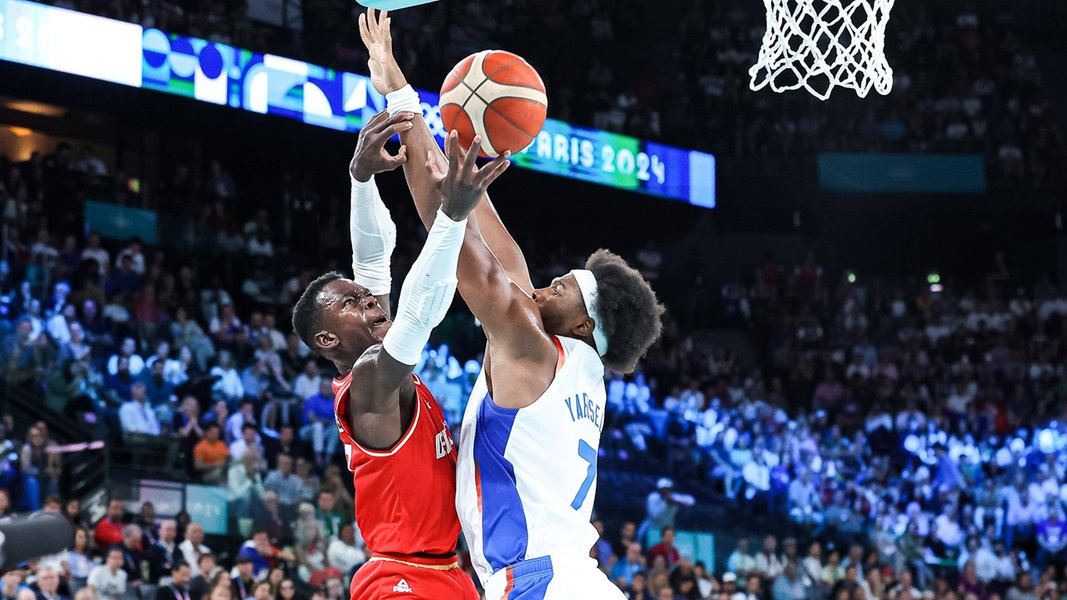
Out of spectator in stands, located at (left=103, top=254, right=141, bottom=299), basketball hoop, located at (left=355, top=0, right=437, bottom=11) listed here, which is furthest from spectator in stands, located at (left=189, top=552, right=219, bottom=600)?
basketball hoop, located at (left=355, top=0, right=437, bottom=11)

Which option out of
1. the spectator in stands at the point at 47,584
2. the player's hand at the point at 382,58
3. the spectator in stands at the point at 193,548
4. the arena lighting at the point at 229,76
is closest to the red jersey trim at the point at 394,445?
the player's hand at the point at 382,58

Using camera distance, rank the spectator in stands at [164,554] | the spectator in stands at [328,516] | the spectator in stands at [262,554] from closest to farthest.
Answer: the spectator in stands at [164,554]
the spectator in stands at [262,554]
the spectator in stands at [328,516]

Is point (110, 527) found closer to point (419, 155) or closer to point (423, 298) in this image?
point (419, 155)

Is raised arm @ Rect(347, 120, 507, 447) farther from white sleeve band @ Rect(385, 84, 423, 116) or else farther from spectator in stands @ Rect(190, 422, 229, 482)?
spectator in stands @ Rect(190, 422, 229, 482)

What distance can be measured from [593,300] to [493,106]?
76cm

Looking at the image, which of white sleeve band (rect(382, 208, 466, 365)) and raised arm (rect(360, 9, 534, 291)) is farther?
raised arm (rect(360, 9, 534, 291))

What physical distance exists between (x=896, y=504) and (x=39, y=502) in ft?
31.7

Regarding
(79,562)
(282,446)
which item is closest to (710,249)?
(282,446)

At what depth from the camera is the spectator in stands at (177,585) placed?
933 centimetres

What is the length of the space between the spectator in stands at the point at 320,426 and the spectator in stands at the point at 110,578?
3.00 m

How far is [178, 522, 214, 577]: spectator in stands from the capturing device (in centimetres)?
989

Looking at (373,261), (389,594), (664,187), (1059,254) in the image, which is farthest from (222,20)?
(1059,254)

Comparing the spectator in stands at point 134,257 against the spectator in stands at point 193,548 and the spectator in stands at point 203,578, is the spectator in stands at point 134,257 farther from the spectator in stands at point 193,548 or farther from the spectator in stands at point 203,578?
the spectator in stands at point 203,578

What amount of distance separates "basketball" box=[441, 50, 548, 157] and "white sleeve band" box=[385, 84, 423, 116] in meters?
0.16
